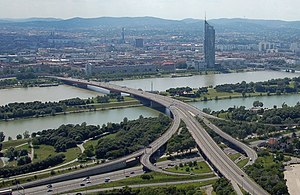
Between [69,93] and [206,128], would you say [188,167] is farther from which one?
[69,93]

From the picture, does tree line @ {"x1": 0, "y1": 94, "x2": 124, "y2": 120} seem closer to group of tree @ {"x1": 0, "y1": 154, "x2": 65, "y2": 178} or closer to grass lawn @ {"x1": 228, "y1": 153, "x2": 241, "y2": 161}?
group of tree @ {"x1": 0, "y1": 154, "x2": 65, "y2": 178}

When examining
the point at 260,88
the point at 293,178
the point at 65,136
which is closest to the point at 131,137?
the point at 65,136

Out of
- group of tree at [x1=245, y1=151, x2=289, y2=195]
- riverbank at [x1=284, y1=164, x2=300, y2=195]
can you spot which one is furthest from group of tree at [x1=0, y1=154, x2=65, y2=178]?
riverbank at [x1=284, y1=164, x2=300, y2=195]

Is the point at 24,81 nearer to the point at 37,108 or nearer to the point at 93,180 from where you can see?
the point at 37,108

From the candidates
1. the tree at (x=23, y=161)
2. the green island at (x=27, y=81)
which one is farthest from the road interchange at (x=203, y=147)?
the green island at (x=27, y=81)

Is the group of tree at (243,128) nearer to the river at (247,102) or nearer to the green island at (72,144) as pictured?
the green island at (72,144)

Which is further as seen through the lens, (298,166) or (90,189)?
(298,166)

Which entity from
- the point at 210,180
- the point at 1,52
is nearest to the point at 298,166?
the point at 210,180
